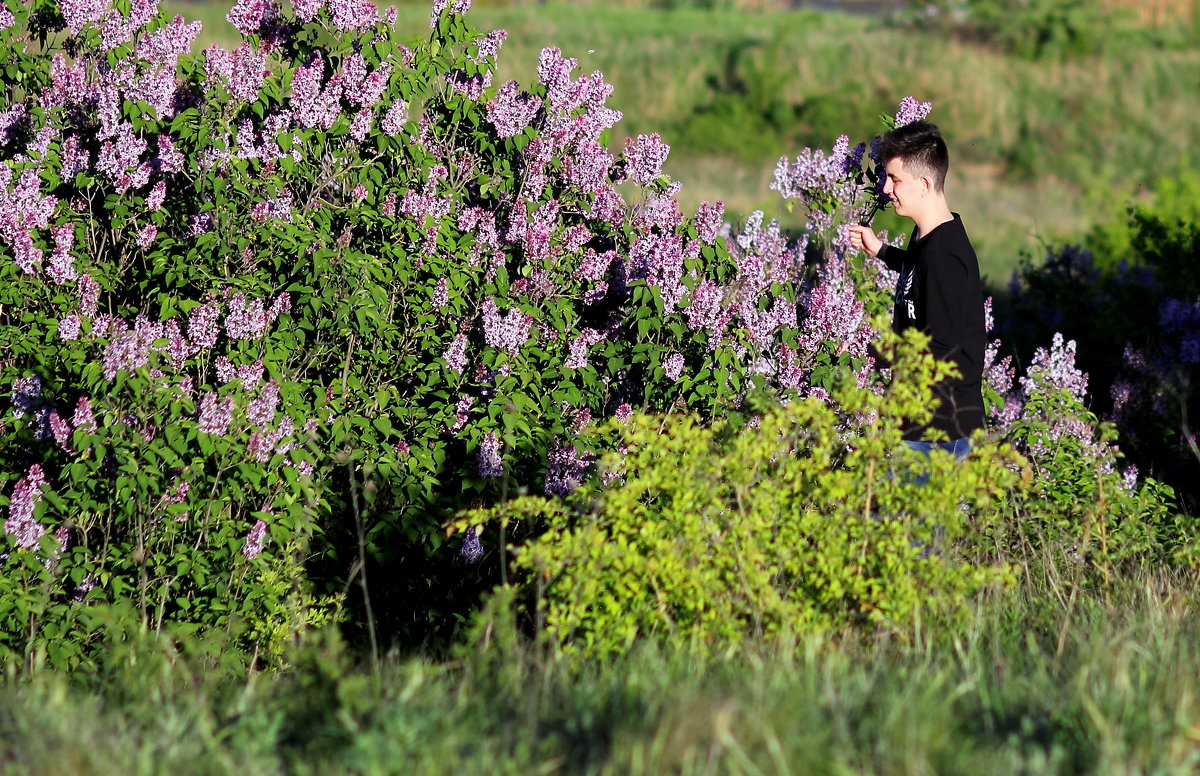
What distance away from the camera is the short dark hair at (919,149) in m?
4.49

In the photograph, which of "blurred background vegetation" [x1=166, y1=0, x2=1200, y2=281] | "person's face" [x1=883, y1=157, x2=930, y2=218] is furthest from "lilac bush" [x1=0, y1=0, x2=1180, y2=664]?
"blurred background vegetation" [x1=166, y1=0, x2=1200, y2=281]

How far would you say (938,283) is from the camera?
14.1 feet

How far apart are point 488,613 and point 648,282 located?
1.82 metres

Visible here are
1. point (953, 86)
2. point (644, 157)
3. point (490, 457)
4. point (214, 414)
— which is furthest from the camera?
point (953, 86)

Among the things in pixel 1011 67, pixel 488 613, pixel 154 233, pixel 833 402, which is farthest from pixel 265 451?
pixel 1011 67

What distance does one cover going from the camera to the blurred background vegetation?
24047mm

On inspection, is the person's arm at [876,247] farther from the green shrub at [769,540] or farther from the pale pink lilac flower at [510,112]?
the pale pink lilac flower at [510,112]

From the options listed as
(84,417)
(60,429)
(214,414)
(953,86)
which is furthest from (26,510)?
(953,86)

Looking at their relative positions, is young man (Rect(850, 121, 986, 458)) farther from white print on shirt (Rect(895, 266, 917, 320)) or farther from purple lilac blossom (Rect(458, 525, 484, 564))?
purple lilac blossom (Rect(458, 525, 484, 564))

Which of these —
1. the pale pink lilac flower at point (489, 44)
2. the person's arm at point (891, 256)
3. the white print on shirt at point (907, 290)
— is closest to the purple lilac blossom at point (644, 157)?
the pale pink lilac flower at point (489, 44)

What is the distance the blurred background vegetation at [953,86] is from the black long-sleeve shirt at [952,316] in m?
15.6

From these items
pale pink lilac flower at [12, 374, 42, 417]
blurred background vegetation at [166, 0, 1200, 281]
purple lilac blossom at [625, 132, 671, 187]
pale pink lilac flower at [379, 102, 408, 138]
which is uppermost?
blurred background vegetation at [166, 0, 1200, 281]

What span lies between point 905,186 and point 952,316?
53 centimetres

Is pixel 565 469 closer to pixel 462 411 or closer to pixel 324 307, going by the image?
pixel 462 411
